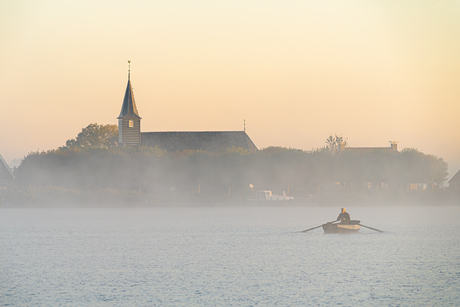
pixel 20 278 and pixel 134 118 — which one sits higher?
pixel 134 118

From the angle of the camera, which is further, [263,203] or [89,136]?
[89,136]

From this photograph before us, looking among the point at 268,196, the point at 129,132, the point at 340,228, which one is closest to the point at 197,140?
the point at 129,132

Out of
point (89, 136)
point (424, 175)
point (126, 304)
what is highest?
point (89, 136)

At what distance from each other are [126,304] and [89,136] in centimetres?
11482

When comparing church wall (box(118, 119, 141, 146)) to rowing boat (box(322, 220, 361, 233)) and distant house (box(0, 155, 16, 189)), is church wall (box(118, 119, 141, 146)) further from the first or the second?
rowing boat (box(322, 220, 361, 233))

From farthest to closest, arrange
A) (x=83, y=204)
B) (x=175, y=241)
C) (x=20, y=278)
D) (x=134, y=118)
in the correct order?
(x=134, y=118), (x=83, y=204), (x=175, y=241), (x=20, y=278)

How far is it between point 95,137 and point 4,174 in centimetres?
4048

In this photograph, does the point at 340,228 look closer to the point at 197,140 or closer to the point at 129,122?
the point at 197,140

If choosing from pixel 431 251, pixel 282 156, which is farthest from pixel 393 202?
pixel 431 251

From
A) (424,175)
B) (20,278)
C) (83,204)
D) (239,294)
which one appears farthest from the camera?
(424,175)

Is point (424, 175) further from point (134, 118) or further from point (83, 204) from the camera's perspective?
point (134, 118)

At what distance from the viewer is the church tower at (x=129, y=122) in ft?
405

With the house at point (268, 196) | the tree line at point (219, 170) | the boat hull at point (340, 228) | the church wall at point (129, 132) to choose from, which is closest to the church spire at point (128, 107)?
the church wall at point (129, 132)

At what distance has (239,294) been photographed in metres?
19.5
